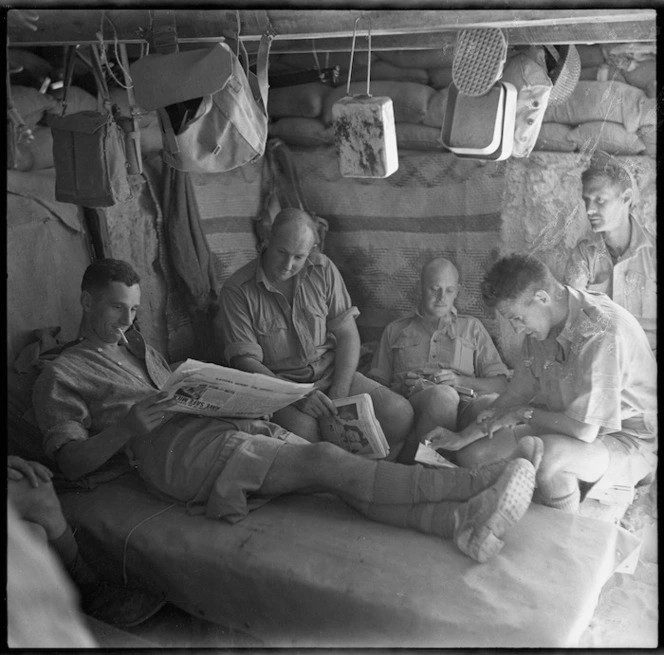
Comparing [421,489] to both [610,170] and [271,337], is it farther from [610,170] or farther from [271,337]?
[610,170]

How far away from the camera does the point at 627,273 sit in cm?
284

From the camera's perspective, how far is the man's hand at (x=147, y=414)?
2.85 meters

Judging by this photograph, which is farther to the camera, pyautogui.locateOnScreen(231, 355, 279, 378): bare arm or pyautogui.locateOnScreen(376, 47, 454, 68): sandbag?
pyautogui.locateOnScreen(231, 355, 279, 378): bare arm

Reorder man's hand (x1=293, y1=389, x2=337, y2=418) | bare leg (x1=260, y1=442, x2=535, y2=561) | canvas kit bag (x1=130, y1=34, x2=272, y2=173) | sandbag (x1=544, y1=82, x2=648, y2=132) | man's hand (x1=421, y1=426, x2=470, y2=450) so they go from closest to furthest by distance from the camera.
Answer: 1. canvas kit bag (x1=130, y1=34, x2=272, y2=173)
2. bare leg (x1=260, y1=442, x2=535, y2=561)
3. sandbag (x1=544, y1=82, x2=648, y2=132)
4. man's hand (x1=421, y1=426, x2=470, y2=450)
5. man's hand (x1=293, y1=389, x2=337, y2=418)

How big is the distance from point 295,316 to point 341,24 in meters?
1.00

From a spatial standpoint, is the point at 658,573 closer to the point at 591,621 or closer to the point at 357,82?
the point at 591,621

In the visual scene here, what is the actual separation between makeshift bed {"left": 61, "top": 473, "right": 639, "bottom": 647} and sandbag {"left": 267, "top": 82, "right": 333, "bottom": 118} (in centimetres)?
135

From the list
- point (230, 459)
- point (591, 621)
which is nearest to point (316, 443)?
point (230, 459)

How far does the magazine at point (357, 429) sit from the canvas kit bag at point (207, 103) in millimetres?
899

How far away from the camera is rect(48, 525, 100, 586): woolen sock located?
2.81 metres

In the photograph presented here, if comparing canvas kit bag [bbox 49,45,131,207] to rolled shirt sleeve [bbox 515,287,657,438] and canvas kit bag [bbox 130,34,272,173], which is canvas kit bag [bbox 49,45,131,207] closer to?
canvas kit bag [bbox 130,34,272,173]

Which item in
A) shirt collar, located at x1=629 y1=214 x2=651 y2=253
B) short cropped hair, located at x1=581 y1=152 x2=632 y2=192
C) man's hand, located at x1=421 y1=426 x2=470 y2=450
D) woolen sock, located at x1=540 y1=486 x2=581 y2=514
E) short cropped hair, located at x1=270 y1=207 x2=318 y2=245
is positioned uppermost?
short cropped hair, located at x1=581 y1=152 x2=632 y2=192

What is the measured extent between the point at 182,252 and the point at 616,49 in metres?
1.62

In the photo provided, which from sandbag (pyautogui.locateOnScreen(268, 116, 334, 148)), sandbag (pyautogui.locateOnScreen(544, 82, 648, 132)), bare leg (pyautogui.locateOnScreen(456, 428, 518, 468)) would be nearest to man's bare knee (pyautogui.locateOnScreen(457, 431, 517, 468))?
bare leg (pyautogui.locateOnScreen(456, 428, 518, 468))
